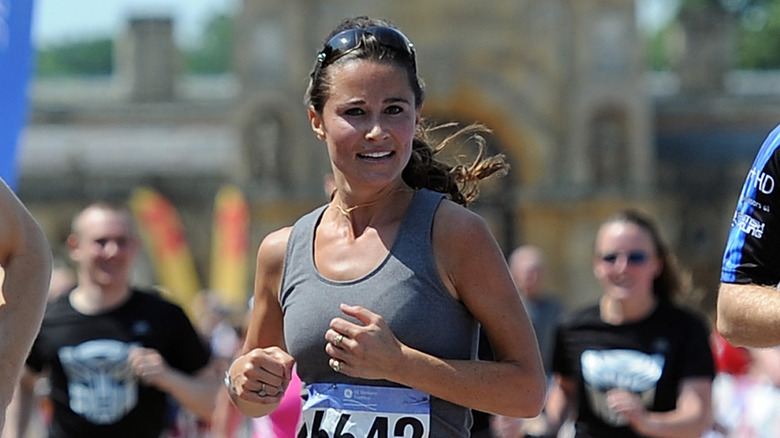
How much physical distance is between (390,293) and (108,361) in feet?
11.8

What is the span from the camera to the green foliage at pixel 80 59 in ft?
346

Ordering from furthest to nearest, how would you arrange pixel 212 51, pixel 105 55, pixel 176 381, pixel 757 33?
pixel 212 51 → pixel 105 55 → pixel 757 33 → pixel 176 381

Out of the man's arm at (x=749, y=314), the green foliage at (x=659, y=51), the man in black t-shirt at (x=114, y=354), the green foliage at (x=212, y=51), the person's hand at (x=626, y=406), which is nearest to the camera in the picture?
the man's arm at (x=749, y=314)

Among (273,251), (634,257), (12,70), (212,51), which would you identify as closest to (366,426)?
(273,251)

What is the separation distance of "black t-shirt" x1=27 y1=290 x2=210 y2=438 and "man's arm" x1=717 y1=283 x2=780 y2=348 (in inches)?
145

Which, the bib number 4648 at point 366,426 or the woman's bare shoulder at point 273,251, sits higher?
the woman's bare shoulder at point 273,251

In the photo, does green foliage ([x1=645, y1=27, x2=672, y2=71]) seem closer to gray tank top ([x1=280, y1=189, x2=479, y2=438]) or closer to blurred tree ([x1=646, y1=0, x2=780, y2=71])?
blurred tree ([x1=646, y1=0, x2=780, y2=71])

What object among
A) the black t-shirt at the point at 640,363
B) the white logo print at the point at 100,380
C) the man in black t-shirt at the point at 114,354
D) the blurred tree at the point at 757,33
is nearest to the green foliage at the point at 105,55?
the blurred tree at the point at 757,33

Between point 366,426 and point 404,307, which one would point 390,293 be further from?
point 366,426

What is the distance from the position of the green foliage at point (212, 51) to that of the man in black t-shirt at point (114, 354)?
3924 inches

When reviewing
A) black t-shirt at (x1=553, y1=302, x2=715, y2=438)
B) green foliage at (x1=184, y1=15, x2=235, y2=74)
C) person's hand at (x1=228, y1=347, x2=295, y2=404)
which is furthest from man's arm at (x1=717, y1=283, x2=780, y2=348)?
green foliage at (x1=184, y1=15, x2=235, y2=74)

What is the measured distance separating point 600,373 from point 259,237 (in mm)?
22727

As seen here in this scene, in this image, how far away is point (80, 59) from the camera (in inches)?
4220

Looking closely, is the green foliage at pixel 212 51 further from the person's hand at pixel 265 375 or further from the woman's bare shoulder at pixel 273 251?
the person's hand at pixel 265 375
